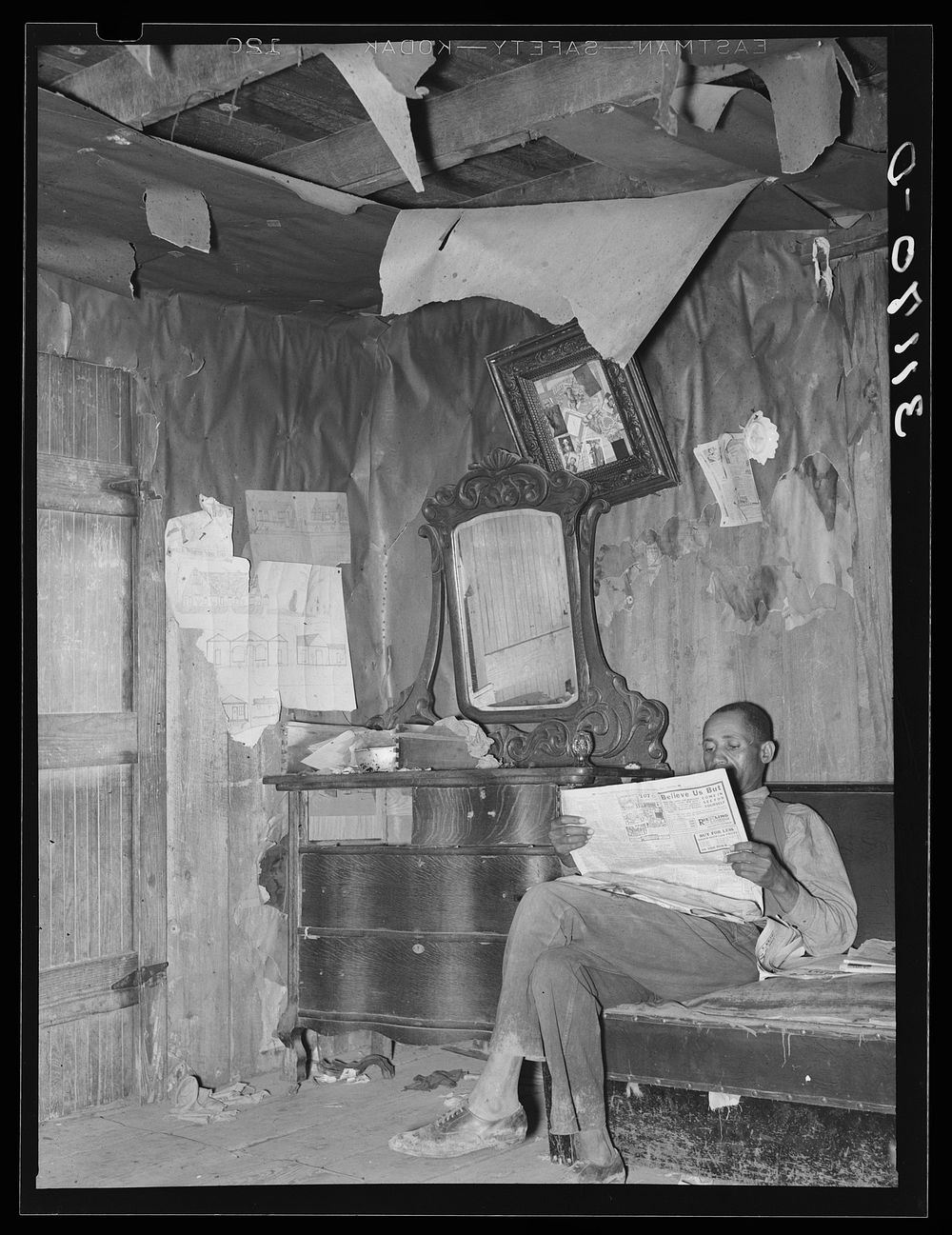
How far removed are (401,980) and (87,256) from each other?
2.30 metres

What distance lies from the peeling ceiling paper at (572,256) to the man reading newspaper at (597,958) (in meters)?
1.33

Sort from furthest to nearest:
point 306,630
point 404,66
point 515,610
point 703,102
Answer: point 306,630, point 515,610, point 703,102, point 404,66

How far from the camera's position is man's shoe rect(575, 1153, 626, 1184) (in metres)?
2.98

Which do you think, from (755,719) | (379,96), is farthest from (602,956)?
(379,96)

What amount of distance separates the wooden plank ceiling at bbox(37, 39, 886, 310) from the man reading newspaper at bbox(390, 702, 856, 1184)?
5.57 feet

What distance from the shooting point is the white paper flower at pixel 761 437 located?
13.3ft

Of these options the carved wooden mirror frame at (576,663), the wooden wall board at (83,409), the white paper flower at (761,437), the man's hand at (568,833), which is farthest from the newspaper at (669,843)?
the wooden wall board at (83,409)

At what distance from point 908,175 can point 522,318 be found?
2000 mm

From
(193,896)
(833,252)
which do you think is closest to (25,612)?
(193,896)

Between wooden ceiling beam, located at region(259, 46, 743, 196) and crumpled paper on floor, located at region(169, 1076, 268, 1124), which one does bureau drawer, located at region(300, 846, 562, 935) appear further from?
wooden ceiling beam, located at region(259, 46, 743, 196)

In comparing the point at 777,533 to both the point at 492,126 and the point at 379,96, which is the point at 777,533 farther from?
the point at 379,96

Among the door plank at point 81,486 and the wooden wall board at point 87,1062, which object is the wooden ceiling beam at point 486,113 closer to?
the door plank at point 81,486

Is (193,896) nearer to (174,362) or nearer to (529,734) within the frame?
(529,734)

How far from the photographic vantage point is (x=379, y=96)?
2.77m
